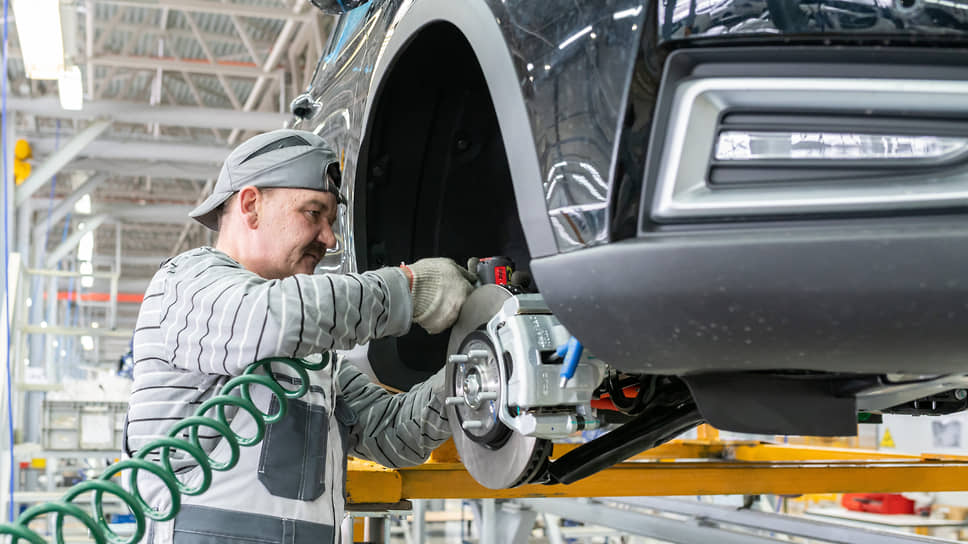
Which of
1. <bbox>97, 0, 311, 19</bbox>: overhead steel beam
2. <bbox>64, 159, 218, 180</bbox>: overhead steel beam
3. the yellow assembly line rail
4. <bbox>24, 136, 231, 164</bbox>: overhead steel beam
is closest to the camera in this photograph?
the yellow assembly line rail

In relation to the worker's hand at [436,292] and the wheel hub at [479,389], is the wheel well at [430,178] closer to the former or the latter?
the worker's hand at [436,292]

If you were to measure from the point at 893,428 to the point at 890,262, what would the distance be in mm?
6761

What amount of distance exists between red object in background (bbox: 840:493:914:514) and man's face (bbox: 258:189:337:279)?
634 centimetres

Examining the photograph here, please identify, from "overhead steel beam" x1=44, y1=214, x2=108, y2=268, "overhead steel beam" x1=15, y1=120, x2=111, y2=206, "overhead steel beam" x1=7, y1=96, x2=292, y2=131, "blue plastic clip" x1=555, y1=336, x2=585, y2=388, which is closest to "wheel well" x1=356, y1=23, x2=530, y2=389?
"blue plastic clip" x1=555, y1=336, x2=585, y2=388

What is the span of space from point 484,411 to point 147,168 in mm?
12206

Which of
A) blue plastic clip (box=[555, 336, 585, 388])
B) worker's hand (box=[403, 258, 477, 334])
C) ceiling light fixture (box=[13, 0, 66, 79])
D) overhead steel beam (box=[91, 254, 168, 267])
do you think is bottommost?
blue plastic clip (box=[555, 336, 585, 388])

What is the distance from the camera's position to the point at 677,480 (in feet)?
8.39

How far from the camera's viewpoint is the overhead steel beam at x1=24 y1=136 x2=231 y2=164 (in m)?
11.3

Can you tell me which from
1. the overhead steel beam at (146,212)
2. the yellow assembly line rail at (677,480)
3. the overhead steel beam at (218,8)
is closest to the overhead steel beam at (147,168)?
the overhead steel beam at (146,212)

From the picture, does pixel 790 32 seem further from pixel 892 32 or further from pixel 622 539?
pixel 622 539

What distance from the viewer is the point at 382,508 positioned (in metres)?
2.27

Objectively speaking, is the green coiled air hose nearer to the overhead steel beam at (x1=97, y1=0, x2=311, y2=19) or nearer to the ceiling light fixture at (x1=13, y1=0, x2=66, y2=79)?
the ceiling light fixture at (x1=13, y1=0, x2=66, y2=79)

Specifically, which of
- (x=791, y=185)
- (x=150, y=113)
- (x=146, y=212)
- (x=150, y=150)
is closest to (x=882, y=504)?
(x=791, y=185)

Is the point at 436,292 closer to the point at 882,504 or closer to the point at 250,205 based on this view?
the point at 250,205
